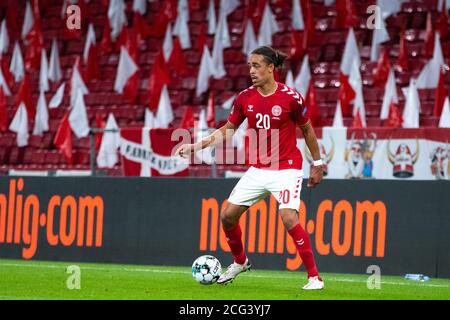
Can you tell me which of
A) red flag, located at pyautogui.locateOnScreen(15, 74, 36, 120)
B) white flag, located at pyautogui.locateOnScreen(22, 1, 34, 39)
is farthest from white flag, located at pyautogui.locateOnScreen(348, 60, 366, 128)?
white flag, located at pyautogui.locateOnScreen(22, 1, 34, 39)

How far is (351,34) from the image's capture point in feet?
72.8

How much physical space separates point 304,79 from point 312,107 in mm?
1957

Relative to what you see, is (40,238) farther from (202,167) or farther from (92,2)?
(92,2)

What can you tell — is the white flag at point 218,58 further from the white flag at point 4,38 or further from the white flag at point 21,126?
the white flag at point 4,38

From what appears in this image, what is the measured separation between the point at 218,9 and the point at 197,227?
1248 cm

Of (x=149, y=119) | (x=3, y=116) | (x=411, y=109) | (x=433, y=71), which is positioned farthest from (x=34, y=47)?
(x=411, y=109)

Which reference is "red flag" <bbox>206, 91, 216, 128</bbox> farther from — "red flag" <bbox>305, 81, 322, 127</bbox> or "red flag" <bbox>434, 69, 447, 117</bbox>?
"red flag" <bbox>434, 69, 447, 117</bbox>

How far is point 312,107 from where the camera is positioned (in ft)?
67.8

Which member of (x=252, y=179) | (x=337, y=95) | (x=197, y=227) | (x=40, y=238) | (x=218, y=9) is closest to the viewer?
(x=252, y=179)

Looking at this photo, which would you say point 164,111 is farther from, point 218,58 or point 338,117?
point 338,117

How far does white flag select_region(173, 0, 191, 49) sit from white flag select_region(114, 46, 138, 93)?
1368 mm

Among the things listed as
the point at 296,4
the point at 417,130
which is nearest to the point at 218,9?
the point at 296,4

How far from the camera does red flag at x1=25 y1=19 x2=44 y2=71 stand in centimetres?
2770

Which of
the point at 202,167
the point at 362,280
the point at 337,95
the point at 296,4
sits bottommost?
the point at 362,280
